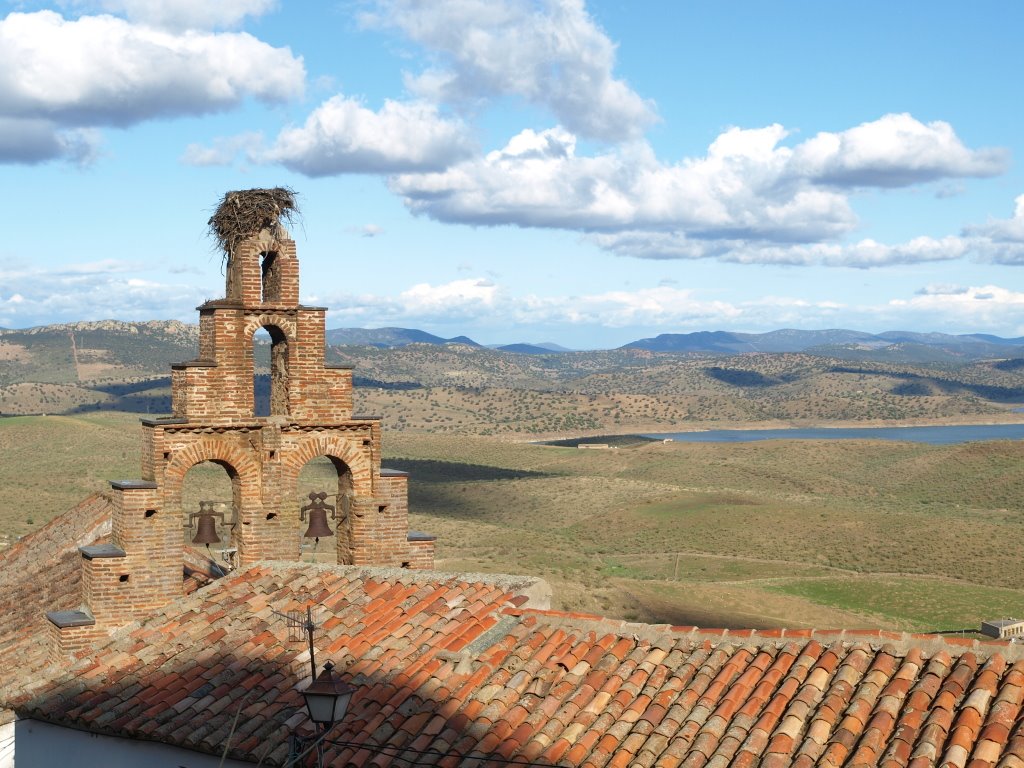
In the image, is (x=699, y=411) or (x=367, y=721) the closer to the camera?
(x=367, y=721)

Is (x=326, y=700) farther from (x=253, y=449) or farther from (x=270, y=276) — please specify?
(x=270, y=276)

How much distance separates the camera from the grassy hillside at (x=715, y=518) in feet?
128

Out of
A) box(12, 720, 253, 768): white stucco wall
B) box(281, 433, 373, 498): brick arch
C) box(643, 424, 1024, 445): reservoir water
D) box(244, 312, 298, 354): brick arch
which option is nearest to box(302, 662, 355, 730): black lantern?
box(12, 720, 253, 768): white stucco wall

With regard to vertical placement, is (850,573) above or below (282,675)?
below

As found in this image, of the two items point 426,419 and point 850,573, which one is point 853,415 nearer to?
point 426,419

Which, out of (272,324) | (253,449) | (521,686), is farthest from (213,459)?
(521,686)

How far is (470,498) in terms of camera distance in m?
66.8

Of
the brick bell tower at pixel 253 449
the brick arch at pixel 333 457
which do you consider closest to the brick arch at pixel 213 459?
the brick bell tower at pixel 253 449

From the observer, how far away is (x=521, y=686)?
977 cm

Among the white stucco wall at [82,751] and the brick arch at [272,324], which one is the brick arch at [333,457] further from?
the white stucco wall at [82,751]

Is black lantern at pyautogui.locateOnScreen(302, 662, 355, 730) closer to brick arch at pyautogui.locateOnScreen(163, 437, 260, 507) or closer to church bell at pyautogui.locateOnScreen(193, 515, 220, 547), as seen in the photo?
brick arch at pyautogui.locateOnScreen(163, 437, 260, 507)

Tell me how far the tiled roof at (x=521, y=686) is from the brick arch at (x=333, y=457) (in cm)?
141

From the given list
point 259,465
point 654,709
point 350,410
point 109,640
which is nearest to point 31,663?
point 109,640

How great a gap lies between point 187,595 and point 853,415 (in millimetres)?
149100
